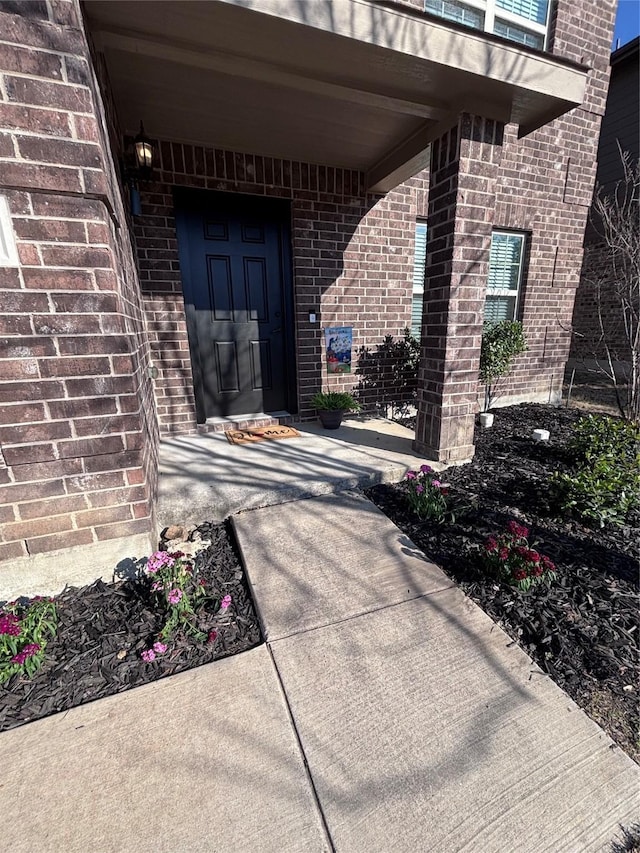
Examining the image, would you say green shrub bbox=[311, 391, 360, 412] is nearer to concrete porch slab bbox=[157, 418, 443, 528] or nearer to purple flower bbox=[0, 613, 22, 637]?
concrete porch slab bbox=[157, 418, 443, 528]

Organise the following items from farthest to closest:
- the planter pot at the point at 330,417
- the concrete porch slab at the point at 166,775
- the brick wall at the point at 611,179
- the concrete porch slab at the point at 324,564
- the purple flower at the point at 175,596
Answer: the brick wall at the point at 611,179 → the planter pot at the point at 330,417 → the concrete porch slab at the point at 324,564 → the purple flower at the point at 175,596 → the concrete porch slab at the point at 166,775

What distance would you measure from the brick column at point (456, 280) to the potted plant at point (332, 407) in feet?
2.74

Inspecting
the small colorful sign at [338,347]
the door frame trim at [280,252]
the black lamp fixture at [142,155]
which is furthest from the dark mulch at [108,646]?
the black lamp fixture at [142,155]

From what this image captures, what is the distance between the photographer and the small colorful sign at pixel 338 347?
168 inches

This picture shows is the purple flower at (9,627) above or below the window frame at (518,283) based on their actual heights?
below

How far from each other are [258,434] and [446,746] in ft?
9.78

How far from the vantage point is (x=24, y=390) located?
1709 mm

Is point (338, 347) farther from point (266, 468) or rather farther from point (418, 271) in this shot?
point (266, 468)

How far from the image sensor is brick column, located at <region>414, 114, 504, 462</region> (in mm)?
2809

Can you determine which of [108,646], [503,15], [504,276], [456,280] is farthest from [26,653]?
[503,15]

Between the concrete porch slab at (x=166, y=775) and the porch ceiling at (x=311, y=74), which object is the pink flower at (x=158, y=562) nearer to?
the concrete porch slab at (x=166, y=775)

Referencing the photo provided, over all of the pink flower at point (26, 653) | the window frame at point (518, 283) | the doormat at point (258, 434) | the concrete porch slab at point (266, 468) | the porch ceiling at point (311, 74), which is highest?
the porch ceiling at point (311, 74)

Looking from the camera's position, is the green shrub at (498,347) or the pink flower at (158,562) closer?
the pink flower at (158,562)

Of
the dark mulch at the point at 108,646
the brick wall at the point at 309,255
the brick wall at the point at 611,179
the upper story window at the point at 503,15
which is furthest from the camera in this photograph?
the brick wall at the point at 611,179
